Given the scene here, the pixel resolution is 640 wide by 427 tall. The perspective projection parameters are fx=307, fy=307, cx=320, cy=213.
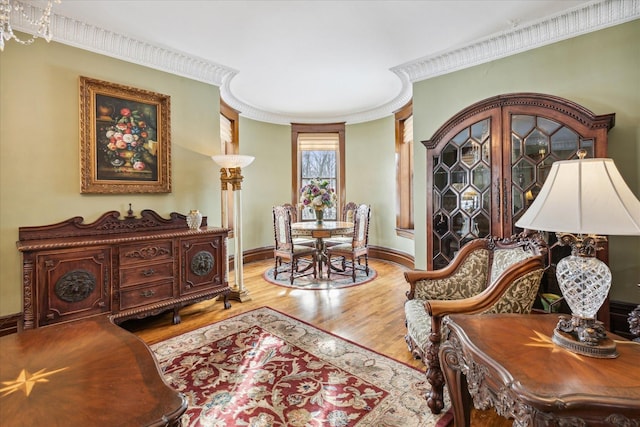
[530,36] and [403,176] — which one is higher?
[530,36]

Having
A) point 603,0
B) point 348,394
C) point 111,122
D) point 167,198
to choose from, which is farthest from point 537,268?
point 111,122

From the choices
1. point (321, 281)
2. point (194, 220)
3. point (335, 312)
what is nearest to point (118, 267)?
point (194, 220)

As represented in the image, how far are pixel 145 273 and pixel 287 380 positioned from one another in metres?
1.73

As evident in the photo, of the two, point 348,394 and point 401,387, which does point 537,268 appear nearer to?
point 401,387

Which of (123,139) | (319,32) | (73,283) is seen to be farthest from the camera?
(123,139)

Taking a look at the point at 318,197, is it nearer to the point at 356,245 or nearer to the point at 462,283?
the point at 356,245

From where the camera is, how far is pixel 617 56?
2.60 metres

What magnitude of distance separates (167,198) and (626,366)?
3789 mm

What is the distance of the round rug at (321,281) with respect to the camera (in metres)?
4.33

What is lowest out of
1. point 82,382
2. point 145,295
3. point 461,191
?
point 145,295

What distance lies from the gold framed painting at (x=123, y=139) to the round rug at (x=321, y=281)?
6.73 feet

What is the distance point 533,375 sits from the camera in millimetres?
1056

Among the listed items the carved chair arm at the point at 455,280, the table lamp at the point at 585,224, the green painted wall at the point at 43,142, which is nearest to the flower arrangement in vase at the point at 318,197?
the green painted wall at the point at 43,142

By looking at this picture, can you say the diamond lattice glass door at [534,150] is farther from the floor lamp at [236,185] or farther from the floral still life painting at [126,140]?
the floral still life painting at [126,140]
